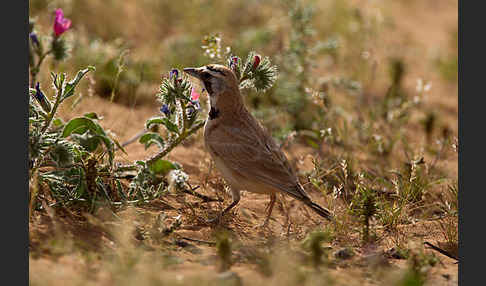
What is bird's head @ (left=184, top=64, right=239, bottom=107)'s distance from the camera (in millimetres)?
4910

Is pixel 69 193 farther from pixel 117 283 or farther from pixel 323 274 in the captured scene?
pixel 323 274

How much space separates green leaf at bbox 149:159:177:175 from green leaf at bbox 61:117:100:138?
0.58 metres

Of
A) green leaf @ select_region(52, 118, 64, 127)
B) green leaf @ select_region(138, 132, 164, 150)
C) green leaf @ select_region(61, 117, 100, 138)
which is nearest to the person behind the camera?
green leaf @ select_region(61, 117, 100, 138)

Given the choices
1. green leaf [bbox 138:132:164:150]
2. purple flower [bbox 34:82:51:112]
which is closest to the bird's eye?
green leaf [bbox 138:132:164:150]

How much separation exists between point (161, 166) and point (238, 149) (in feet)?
2.29

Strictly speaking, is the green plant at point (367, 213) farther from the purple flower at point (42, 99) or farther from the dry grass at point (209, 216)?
the purple flower at point (42, 99)

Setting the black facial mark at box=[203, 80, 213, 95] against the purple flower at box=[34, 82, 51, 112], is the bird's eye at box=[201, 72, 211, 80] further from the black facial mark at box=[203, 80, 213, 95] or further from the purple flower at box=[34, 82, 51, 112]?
the purple flower at box=[34, 82, 51, 112]

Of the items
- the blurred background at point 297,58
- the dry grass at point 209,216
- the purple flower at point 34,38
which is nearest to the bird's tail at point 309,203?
the dry grass at point 209,216

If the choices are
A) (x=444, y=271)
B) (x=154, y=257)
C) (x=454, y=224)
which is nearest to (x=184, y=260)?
(x=154, y=257)

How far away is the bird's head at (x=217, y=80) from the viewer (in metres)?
4.91

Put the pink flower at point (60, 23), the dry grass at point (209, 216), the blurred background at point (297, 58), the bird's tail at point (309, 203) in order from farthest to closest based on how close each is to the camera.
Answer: the blurred background at point (297, 58) < the bird's tail at point (309, 203) < the pink flower at point (60, 23) < the dry grass at point (209, 216)

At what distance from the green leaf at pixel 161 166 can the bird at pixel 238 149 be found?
1.38 ft

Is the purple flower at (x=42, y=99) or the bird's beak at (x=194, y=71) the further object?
the bird's beak at (x=194, y=71)

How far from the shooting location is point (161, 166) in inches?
187
